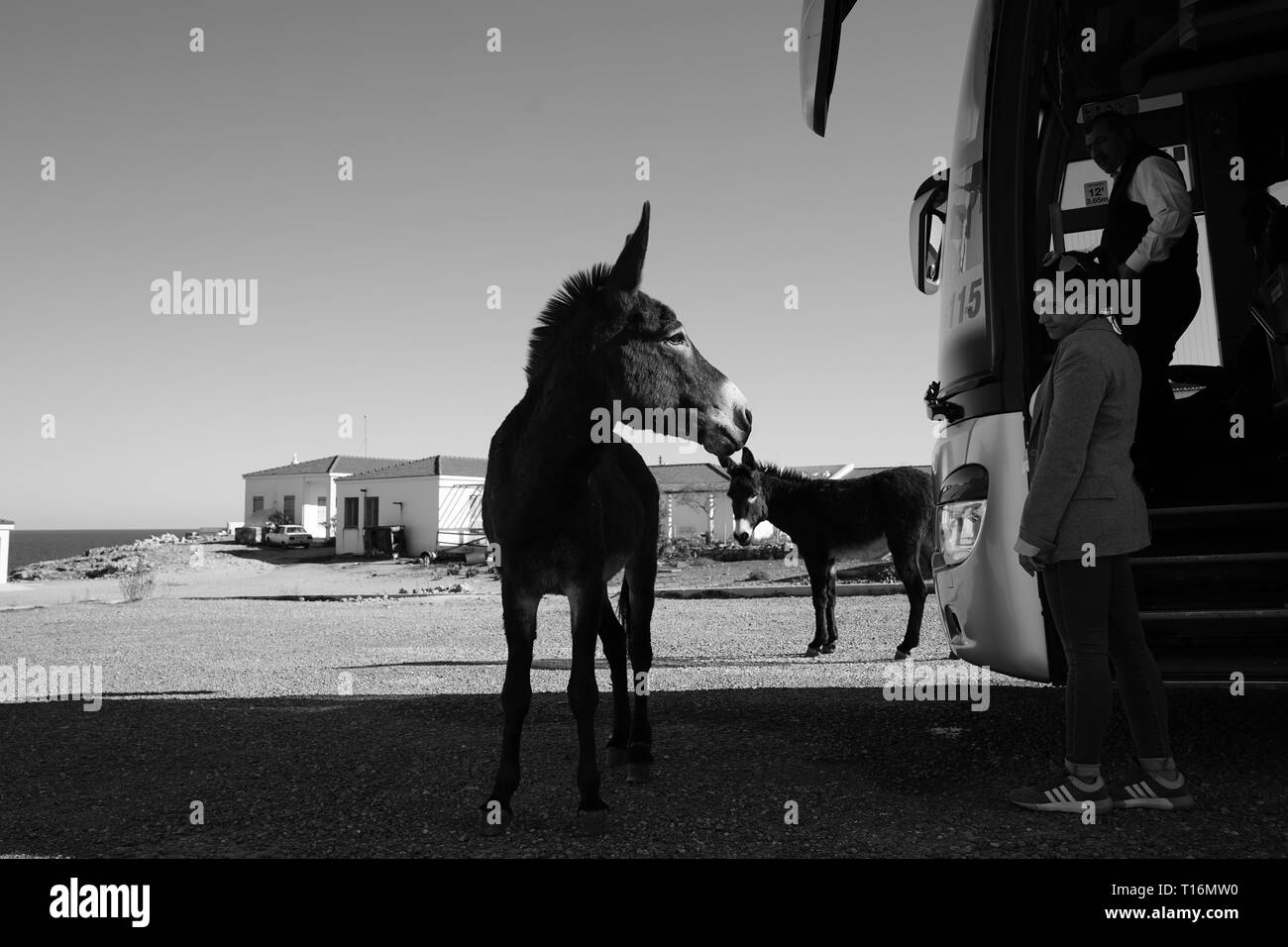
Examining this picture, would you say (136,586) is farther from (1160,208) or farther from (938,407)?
(1160,208)

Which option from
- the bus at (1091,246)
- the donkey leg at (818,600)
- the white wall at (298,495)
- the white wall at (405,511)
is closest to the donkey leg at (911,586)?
the donkey leg at (818,600)

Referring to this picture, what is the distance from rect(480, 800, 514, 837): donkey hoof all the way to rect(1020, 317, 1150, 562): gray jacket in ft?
7.69

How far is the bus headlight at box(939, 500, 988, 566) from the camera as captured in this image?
3895mm

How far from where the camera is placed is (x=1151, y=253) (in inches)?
164

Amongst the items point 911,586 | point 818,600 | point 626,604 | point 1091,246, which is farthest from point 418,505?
point 1091,246

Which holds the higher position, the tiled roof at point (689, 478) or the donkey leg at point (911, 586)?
the tiled roof at point (689, 478)

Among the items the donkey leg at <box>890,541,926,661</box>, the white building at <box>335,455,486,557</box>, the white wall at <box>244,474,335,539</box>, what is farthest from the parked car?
the donkey leg at <box>890,541,926,661</box>

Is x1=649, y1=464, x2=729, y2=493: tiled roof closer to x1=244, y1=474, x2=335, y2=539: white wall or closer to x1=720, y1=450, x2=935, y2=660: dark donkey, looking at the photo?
x1=244, y1=474, x2=335, y2=539: white wall

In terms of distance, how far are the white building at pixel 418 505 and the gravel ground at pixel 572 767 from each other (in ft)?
112

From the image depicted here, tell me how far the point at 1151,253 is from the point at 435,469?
42.3 m

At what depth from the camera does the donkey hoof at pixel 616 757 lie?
177 inches

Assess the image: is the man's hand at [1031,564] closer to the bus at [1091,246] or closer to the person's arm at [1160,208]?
the bus at [1091,246]
